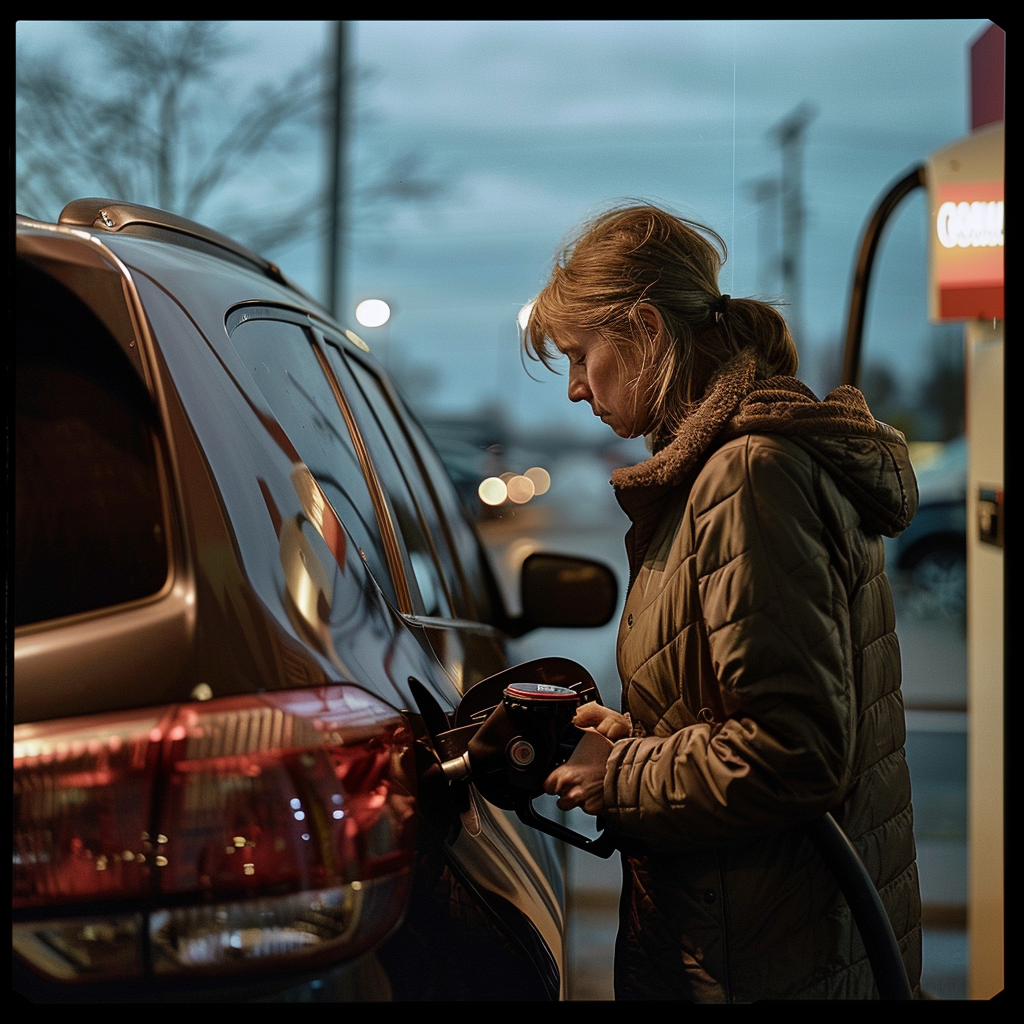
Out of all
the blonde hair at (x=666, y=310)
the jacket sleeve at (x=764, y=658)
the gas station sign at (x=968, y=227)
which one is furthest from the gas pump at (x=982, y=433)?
the jacket sleeve at (x=764, y=658)

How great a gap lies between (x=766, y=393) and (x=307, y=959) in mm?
855

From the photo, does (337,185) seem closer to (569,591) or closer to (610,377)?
(569,591)

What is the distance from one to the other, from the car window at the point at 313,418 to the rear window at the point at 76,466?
0.20m

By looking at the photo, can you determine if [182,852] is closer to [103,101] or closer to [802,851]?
[802,851]

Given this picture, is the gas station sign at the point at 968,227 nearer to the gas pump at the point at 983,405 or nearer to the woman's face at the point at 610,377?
the gas pump at the point at 983,405

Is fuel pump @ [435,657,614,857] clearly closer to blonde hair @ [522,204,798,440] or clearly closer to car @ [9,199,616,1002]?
car @ [9,199,616,1002]

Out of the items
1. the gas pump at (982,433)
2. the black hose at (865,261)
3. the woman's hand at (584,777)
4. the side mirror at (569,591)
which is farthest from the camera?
the black hose at (865,261)

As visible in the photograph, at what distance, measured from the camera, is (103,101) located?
164 inches

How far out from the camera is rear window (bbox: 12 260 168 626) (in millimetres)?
1140

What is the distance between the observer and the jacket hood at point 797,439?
1389 mm

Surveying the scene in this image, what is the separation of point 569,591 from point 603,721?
1011 mm

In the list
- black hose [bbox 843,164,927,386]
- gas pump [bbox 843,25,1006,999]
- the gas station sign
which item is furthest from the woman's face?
black hose [bbox 843,164,927,386]
